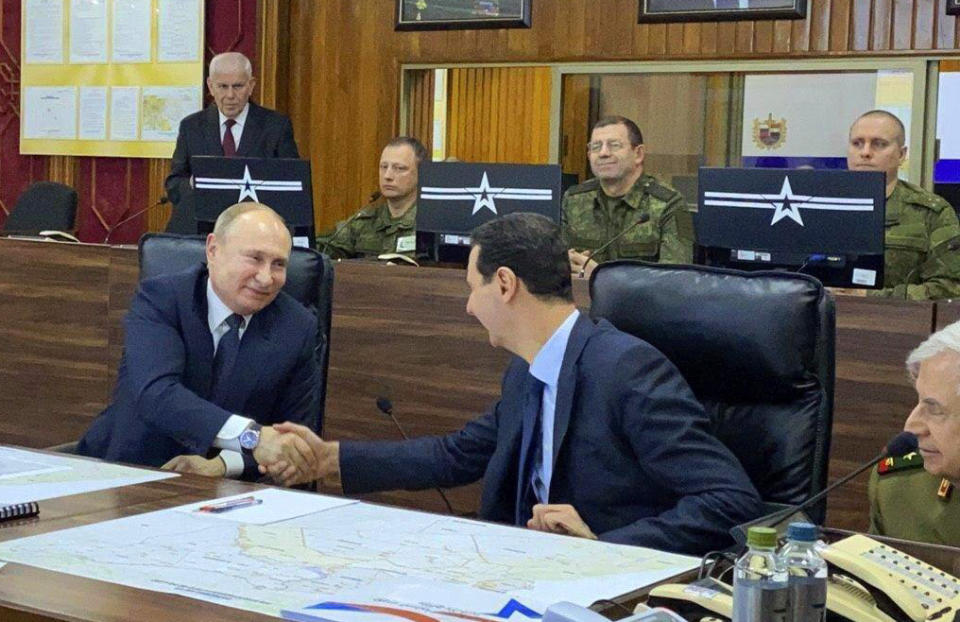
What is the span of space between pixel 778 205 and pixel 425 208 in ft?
4.10

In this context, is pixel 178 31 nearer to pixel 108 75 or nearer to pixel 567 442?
pixel 108 75

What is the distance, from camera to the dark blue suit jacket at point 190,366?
3.13 metres

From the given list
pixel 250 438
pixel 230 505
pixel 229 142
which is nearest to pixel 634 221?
pixel 229 142

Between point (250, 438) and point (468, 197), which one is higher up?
point (468, 197)

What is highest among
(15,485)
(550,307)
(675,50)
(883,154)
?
(675,50)

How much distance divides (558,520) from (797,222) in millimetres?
2056

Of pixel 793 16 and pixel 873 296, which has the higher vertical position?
pixel 793 16

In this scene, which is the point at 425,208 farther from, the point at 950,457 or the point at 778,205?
the point at 950,457

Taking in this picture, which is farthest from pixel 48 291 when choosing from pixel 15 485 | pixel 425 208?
pixel 15 485

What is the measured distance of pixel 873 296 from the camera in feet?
12.9

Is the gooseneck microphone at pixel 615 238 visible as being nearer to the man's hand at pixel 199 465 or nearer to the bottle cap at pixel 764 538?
the man's hand at pixel 199 465

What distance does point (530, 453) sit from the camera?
2.53 metres

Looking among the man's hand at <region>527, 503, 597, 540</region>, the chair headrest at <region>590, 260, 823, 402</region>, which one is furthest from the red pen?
the chair headrest at <region>590, 260, 823, 402</region>

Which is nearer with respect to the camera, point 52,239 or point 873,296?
point 873,296
